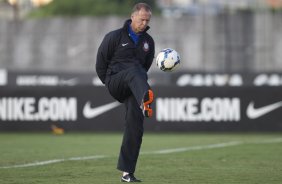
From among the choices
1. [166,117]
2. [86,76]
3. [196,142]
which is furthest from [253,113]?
[86,76]

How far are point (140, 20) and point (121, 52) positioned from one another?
1.67 ft

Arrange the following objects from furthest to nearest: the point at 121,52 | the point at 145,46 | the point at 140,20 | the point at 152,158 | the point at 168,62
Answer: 1. the point at 152,158
2. the point at 168,62
3. the point at 145,46
4. the point at 121,52
5. the point at 140,20

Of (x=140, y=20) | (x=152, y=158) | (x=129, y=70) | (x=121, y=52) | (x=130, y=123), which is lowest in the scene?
(x=152, y=158)

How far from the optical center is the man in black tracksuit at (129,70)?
431 inches

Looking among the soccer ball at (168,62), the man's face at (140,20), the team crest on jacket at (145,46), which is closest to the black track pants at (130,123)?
the team crest on jacket at (145,46)

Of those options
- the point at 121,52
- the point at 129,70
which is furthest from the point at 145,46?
the point at 129,70

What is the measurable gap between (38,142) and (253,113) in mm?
6021

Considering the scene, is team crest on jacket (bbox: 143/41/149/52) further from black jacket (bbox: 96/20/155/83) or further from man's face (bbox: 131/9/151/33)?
man's face (bbox: 131/9/151/33)

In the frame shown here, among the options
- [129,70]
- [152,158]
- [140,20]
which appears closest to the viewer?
[140,20]

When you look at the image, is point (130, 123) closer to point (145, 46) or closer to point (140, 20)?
point (145, 46)

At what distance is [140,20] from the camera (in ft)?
35.5

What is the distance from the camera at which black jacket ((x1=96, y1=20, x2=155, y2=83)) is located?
11.1 m

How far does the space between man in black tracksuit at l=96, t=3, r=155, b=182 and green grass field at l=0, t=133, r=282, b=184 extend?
0.40 m

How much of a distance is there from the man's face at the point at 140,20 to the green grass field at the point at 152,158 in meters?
1.92
